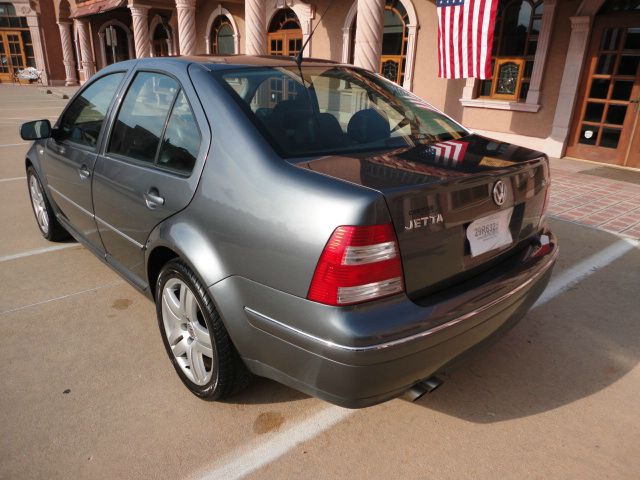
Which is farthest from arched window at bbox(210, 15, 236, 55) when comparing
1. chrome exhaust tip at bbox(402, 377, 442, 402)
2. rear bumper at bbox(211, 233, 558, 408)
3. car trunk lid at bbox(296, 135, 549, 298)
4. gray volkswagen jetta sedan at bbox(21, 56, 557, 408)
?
chrome exhaust tip at bbox(402, 377, 442, 402)

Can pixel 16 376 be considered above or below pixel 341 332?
below

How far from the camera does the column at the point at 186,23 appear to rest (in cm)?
1408

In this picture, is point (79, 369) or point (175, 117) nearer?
point (175, 117)

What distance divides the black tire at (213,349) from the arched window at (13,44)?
3513 cm

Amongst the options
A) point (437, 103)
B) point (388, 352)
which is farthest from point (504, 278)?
point (437, 103)

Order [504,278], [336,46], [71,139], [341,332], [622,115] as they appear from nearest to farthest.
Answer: [341,332]
[504,278]
[71,139]
[622,115]
[336,46]

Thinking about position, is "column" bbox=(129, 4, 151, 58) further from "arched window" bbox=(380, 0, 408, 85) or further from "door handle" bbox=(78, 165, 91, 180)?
"door handle" bbox=(78, 165, 91, 180)

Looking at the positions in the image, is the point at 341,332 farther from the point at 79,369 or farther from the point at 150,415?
the point at 79,369

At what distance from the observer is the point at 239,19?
17094 millimetres

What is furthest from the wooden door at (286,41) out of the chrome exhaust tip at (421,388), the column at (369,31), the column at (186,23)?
the chrome exhaust tip at (421,388)

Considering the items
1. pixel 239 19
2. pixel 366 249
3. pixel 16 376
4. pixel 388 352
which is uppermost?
pixel 239 19

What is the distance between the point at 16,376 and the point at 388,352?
6.58ft

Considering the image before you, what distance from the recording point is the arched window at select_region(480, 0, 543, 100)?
8797 mm

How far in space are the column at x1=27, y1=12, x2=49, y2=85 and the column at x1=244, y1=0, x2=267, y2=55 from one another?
23.8 meters
